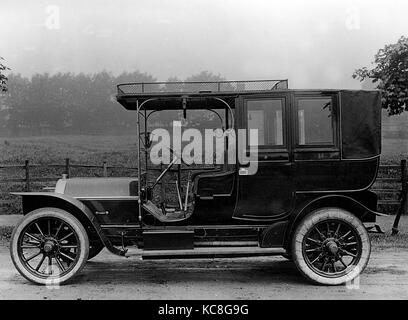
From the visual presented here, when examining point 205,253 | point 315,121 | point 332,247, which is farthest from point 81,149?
point 332,247

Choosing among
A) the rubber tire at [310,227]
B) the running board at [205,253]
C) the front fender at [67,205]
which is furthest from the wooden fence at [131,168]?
the rubber tire at [310,227]

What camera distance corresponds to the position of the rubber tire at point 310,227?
510 centimetres

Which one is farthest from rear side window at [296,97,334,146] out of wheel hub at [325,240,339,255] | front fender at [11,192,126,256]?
front fender at [11,192,126,256]

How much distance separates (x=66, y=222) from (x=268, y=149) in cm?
229

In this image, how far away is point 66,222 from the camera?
5.12 meters

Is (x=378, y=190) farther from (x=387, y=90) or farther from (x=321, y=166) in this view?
(x=321, y=166)

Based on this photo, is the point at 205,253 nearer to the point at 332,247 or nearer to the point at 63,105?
the point at 332,247

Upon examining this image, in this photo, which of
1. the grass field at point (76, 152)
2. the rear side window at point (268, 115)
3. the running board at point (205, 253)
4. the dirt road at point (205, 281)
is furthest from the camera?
the grass field at point (76, 152)

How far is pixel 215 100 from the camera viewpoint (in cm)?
547

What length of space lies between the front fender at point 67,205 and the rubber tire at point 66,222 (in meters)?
0.13

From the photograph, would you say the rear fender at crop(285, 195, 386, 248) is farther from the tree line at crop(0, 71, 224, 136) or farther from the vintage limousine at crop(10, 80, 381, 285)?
the tree line at crop(0, 71, 224, 136)

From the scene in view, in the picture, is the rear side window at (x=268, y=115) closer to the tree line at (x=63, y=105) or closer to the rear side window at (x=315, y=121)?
the rear side window at (x=315, y=121)
